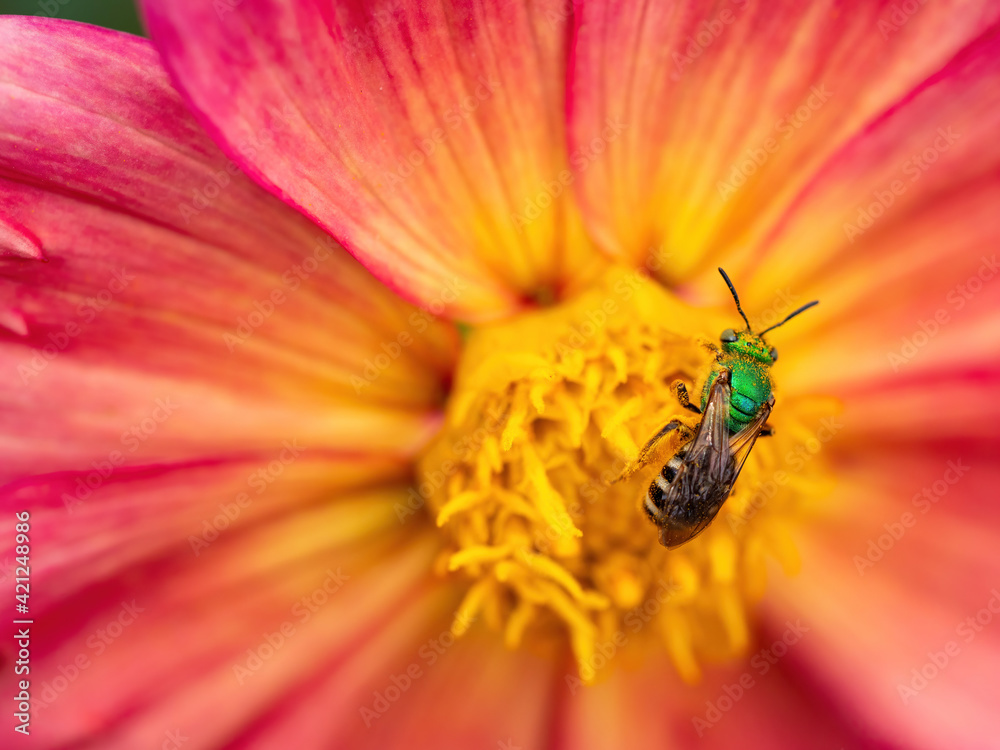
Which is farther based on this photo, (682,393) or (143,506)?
(682,393)

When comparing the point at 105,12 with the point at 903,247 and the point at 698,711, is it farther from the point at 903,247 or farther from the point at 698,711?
the point at 698,711

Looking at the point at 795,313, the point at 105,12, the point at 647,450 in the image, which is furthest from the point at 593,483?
the point at 105,12

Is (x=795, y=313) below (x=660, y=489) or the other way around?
the other way around

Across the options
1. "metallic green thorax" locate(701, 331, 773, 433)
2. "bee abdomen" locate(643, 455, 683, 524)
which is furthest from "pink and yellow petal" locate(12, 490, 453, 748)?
"metallic green thorax" locate(701, 331, 773, 433)

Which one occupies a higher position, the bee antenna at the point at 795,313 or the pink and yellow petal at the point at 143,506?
the bee antenna at the point at 795,313

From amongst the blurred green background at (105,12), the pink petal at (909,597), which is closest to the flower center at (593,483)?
the pink petal at (909,597)

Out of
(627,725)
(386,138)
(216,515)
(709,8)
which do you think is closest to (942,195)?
(709,8)

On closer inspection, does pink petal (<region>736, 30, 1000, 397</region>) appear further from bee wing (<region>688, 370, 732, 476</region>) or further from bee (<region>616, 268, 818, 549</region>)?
bee wing (<region>688, 370, 732, 476</region>)

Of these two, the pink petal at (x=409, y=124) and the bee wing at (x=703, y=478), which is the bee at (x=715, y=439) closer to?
the bee wing at (x=703, y=478)
